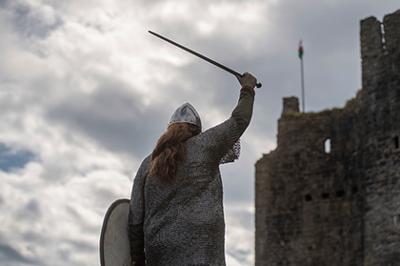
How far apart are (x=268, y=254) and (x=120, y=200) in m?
24.7

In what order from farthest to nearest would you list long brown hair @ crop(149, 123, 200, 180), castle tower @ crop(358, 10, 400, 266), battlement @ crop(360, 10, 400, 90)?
battlement @ crop(360, 10, 400, 90)
castle tower @ crop(358, 10, 400, 266)
long brown hair @ crop(149, 123, 200, 180)

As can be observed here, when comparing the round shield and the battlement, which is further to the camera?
the battlement

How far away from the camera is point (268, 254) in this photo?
30.1m

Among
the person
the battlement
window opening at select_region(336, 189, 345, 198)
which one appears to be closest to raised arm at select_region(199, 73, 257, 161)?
the person

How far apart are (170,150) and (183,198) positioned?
0.30m

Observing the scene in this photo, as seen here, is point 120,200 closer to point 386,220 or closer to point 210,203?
point 210,203

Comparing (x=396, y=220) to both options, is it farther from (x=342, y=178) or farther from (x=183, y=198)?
(x=183, y=198)

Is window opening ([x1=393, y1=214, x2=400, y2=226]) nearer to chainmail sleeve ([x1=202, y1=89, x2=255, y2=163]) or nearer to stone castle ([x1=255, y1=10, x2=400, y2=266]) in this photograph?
stone castle ([x1=255, y1=10, x2=400, y2=266])

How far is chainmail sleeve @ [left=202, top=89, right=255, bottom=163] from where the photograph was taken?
5664 millimetres

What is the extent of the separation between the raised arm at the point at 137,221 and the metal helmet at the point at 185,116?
35cm

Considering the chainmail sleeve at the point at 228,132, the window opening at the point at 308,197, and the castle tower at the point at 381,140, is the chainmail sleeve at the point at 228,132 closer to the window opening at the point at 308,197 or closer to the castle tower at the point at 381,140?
the castle tower at the point at 381,140

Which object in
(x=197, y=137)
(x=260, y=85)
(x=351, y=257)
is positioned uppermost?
(x=351, y=257)

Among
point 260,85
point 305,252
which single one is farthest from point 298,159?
point 260,85

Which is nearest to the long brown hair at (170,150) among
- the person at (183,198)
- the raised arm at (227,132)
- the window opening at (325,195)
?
the person at (183,198)
